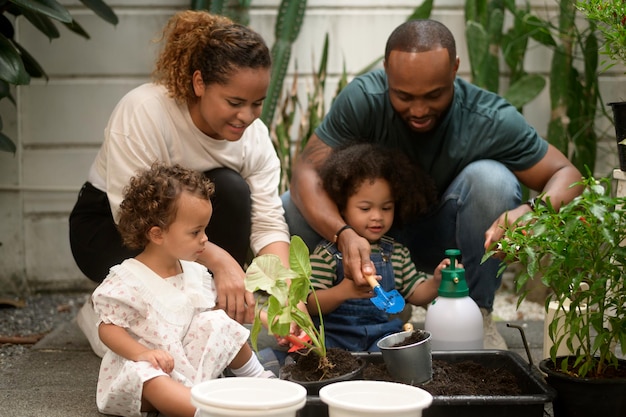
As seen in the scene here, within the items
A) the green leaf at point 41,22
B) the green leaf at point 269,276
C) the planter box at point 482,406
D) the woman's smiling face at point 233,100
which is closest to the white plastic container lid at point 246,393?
the planter box at point 482,406

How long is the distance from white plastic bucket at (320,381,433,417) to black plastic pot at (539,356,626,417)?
1.41ft

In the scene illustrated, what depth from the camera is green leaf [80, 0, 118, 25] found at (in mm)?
3328

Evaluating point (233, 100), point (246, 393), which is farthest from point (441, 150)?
point (246, 393)

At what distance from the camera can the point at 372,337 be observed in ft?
8.28

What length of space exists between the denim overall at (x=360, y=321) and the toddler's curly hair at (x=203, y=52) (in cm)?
61

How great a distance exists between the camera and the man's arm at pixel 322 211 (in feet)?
7.59

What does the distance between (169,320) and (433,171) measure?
106cm

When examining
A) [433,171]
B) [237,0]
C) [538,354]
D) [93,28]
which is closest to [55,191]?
[93,28]

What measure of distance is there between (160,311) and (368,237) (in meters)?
0.73

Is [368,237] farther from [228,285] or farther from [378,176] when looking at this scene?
[228,285]

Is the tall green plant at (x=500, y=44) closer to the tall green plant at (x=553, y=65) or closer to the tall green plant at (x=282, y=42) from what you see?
the tall green plant at (x=553, y=65)

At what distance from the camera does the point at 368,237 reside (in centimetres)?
256

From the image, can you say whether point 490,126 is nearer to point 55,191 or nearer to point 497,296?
point 497,296

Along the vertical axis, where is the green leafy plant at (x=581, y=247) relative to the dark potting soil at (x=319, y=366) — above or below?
above
